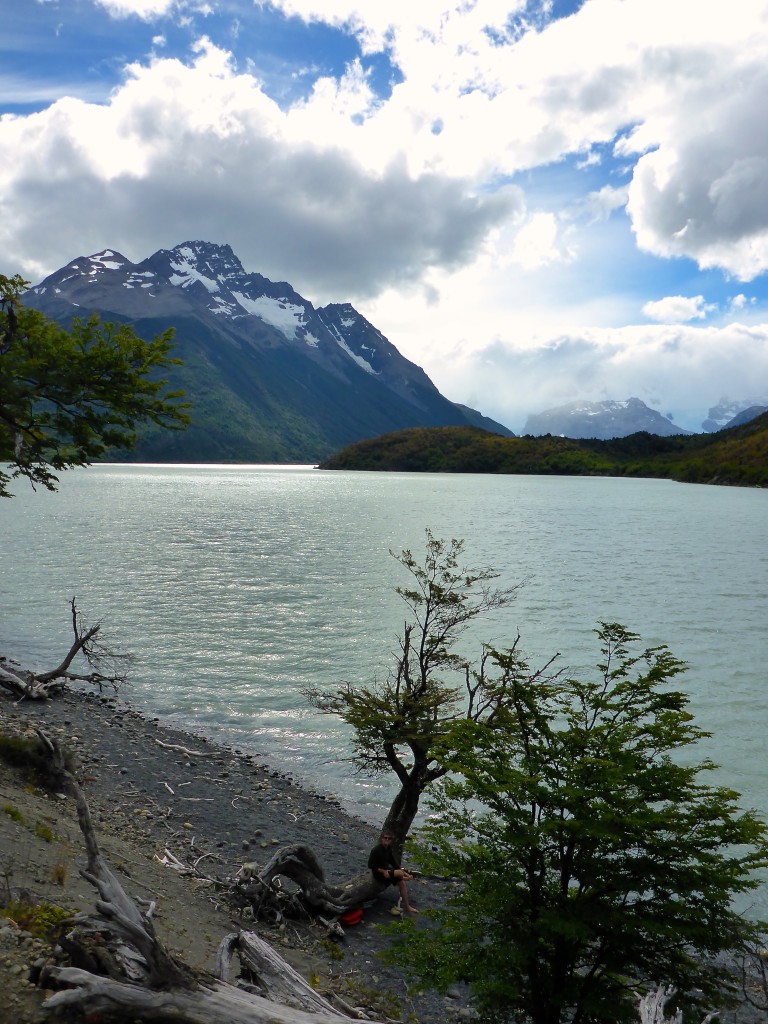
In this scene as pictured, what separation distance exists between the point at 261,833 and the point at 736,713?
21.9 m

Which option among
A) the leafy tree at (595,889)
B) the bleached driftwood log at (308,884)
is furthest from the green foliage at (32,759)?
the leafy tree at (595,889)

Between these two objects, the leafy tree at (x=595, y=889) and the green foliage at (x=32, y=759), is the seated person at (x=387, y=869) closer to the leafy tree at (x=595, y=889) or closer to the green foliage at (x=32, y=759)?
the leafy tree at (x=595, y=889)

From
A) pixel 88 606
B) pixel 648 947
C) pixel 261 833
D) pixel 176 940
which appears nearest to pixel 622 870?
pixel 648 947

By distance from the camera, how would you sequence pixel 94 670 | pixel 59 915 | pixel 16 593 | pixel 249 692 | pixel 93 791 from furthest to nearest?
pixel 16 593
pixel 94 670
pixel 249 692
pixel 93 791
pixel 59 915

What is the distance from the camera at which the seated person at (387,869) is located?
48.1 ft

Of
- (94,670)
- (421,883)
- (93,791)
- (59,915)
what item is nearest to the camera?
(59,915)

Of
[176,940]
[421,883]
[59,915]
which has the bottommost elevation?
[421,883]

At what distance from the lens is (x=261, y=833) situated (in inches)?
703

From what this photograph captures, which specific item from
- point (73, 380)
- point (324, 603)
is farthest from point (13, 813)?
point (324, 603)

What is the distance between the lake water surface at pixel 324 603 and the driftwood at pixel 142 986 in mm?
13450

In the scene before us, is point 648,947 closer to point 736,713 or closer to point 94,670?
point 736,713

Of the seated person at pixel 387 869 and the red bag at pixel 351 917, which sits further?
the seated person at pixel 387 869

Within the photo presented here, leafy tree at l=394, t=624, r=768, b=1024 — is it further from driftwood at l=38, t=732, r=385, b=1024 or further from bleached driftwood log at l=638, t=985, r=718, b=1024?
driftwood at l=38, t=732, r=385, b=1024

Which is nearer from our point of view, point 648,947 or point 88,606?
point 648,947
